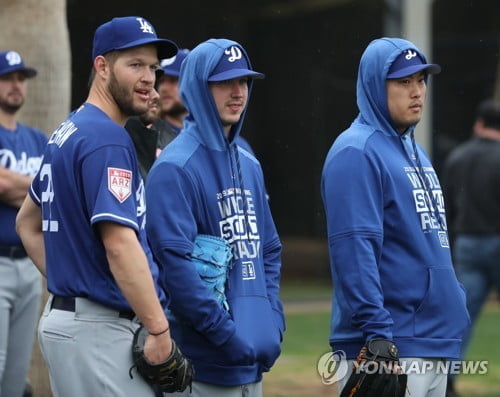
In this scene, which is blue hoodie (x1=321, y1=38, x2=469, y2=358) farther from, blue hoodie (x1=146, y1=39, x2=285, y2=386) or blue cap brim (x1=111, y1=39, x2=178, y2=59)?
blue cap brim (x1=111, y1=39, x2=178, y2=59)

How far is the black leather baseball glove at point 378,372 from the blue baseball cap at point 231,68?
1.27 metres

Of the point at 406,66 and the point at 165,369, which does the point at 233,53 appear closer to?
the point at 406,66

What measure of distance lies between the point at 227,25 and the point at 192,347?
12.9 meters

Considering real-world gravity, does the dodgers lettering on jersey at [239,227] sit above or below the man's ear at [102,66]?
below

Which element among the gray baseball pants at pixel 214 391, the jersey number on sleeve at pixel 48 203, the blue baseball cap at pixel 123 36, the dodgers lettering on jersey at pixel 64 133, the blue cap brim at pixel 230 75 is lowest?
the gray baseball pants at pixel 214 391

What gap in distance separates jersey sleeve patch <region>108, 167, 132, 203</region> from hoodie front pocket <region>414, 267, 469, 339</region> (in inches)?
55.8

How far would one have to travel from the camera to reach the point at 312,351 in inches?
419

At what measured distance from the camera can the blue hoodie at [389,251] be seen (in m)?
4.91

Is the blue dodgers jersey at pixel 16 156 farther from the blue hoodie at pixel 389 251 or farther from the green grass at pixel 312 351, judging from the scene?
the green grass at pixel 312 351

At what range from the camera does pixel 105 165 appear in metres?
4.36

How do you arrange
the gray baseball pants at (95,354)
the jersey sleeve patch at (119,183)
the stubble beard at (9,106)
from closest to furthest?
the jersey sleeve patch at (119,183) < the gray baseball pants at (95,354) < the stubble beard at (9,106)

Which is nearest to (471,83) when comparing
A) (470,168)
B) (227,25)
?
(227,25)

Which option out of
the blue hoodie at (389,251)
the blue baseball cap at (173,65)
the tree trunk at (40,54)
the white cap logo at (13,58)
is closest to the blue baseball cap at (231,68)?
the blue hoodie at (389,251)

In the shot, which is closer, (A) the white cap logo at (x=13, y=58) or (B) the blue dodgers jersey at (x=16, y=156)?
(B) the blue dodgers jersey at (x=16, y=156)
